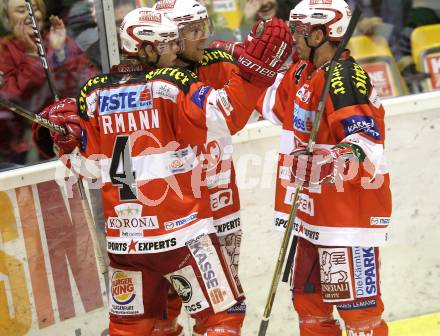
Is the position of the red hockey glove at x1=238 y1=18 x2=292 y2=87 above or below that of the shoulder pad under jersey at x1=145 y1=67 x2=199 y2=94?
above

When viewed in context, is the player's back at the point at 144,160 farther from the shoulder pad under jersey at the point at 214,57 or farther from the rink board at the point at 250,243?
the rink board at the point at 250,243

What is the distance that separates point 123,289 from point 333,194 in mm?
857

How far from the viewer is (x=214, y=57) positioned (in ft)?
12.2

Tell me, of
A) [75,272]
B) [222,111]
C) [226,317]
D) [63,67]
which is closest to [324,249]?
[226,317]

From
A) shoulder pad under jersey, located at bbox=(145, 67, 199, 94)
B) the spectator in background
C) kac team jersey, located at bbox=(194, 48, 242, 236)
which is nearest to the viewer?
shoulder pad under jersey, located at bbox=(145, 67, 199, 94)

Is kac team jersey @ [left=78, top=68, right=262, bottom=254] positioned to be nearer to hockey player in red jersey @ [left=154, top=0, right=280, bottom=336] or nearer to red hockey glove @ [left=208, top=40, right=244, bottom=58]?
hockey player in red jersey @ [left=154, top=0, right=280, bottom=336]

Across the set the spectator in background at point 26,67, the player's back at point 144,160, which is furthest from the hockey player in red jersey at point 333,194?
the spectator in background at point 26,67

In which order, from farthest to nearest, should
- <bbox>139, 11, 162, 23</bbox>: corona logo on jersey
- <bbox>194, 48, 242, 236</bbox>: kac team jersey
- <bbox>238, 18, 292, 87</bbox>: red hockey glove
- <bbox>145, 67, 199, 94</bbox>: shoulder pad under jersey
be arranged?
<bbox>194, 48, 242, 236</bbox>: kac team jersey, <bbox>139, 11, 162, 23</bbox>: corona logo on jersey, <bbox>145, 67, 199, 94</bbox>: shoulder pad under jersey, <bbox>238, 18, 292, 87</bbox>: red hockey glove

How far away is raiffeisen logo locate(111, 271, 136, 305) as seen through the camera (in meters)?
3.29

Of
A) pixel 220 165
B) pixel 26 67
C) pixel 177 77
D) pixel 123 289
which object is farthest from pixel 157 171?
pixel 26 67

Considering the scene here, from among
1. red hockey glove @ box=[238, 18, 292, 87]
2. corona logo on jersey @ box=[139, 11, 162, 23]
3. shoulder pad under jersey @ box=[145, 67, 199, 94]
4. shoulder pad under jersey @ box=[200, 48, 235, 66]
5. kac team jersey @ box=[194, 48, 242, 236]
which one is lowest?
kac team jersey @ box=[194, 48, 242, 236]

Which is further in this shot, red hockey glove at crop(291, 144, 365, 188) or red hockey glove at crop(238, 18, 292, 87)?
red hockey glove at crop(291, 144, 365, 188)

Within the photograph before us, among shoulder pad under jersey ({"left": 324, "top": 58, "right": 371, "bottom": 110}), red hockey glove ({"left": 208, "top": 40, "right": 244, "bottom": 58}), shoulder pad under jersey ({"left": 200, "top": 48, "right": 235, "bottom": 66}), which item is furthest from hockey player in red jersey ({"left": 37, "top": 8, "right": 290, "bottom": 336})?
red hockey glove ({"left": 208, "top": 40, "right": 244, "bottom": 58})

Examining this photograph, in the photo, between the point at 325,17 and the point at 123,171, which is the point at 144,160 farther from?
the point at 325,17
